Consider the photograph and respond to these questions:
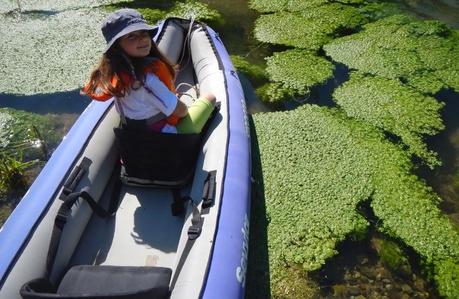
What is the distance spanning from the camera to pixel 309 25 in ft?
13.4

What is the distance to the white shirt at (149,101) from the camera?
1.89 meters

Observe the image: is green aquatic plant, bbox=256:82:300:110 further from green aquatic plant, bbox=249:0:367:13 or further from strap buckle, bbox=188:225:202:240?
strap buckle, bbox=188:225:202:240

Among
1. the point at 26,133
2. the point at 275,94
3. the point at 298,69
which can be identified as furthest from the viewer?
the point at 298,69

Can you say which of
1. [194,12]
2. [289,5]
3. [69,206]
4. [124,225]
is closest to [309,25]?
[289,5]

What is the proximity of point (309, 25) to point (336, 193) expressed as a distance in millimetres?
2222

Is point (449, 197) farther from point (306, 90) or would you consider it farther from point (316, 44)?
point (316, 44)

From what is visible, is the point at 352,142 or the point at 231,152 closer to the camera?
the point at 231,152

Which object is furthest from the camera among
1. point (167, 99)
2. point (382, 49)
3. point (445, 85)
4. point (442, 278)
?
point (382, 49)

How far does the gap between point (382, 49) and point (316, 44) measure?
58 cm

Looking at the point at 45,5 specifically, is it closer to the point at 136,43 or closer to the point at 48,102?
the point at 48,102

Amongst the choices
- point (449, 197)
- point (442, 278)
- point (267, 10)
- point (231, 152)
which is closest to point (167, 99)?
point (231, 152)

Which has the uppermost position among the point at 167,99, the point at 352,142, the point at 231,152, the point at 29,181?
the point at 167,99

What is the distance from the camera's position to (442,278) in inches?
81.4

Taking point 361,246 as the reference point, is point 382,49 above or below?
above
